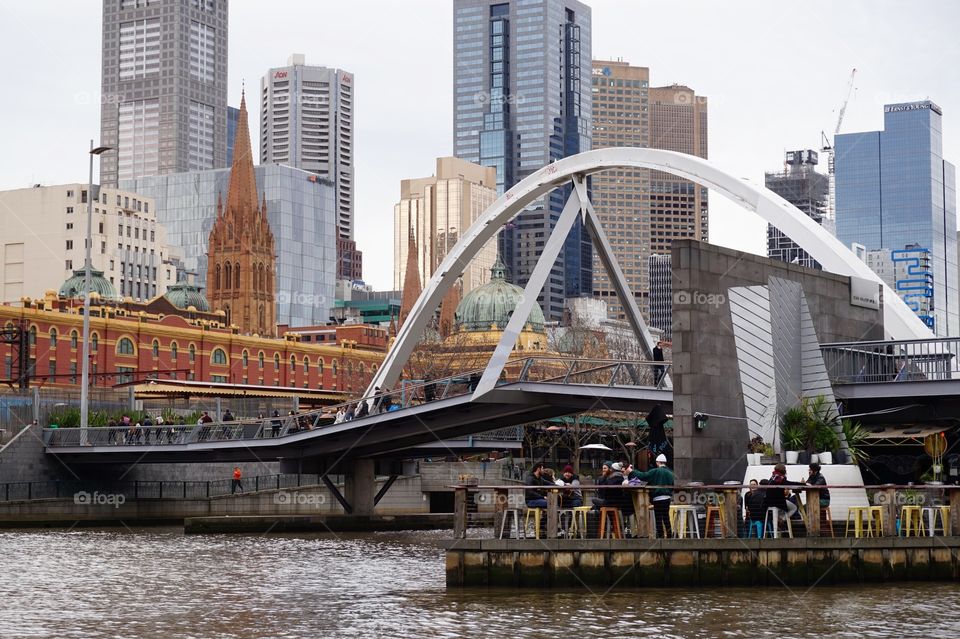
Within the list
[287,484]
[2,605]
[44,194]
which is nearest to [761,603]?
[2,605]

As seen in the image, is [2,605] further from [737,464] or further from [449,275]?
[449,275]

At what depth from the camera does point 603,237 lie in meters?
52.1

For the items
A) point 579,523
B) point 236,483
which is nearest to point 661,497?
point 579,523

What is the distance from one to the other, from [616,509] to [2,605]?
37.1 ft

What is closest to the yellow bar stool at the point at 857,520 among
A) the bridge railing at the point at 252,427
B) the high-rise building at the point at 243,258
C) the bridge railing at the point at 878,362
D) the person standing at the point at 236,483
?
the bridge railing at the point at 878,362

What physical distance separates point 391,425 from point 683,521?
79.6 ft

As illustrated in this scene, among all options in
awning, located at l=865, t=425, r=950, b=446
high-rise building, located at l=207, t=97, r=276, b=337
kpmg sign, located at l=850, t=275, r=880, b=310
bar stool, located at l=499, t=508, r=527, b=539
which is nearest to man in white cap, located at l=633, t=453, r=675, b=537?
bar stool, located at l=499, t=508, r=527, b=539

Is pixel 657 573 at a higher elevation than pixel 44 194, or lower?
lower

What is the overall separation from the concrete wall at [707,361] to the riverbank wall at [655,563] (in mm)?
7399

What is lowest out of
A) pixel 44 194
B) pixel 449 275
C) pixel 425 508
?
pixel 425 508

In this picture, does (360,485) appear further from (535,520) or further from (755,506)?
(755,506)

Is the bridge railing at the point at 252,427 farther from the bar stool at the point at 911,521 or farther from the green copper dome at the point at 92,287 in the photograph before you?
the green copper dome at the point at 92,287

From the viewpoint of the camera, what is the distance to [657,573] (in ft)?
91.9

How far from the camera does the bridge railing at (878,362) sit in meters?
39.0
